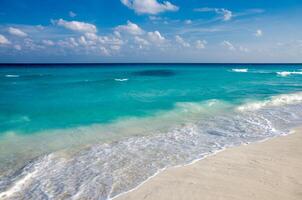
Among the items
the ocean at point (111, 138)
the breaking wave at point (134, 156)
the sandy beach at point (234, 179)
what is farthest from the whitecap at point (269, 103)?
the sandy beach at point (234, 179)

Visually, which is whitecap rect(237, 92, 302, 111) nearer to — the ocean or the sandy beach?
the ocean

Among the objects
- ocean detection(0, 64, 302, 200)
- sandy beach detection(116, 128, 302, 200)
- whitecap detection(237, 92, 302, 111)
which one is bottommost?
ocean detection(0, 64, 302, 200)

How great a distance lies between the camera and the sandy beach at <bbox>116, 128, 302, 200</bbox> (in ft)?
18.1

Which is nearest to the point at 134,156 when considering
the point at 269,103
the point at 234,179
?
the point at 234,179

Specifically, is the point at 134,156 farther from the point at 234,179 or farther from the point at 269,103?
Result: the point at 269,103

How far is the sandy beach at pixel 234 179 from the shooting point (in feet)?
18.1

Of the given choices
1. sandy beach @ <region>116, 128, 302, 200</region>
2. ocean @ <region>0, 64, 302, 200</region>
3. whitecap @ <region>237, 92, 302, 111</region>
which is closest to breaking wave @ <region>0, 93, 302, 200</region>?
ocean @ <region>0, 64, 302, 200</region>

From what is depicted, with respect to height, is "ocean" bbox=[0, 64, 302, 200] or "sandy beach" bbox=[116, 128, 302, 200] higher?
"sandy beach" bbox=[116, 128, 302, 200]

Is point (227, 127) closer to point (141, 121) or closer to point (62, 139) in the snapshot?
point (141, 121)

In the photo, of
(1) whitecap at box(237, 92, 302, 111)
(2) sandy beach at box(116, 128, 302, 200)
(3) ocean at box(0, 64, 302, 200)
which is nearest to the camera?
(2) sandy beach at box(116, 128, 302, 200)

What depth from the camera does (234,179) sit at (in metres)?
6.20

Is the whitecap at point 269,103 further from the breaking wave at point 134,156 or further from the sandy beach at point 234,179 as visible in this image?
the sandy beach at point 234,179

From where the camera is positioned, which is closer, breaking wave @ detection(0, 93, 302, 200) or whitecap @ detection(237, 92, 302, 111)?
breaking wave @ detection(0, 93, 302, 200)

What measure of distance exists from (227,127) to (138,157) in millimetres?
4903
